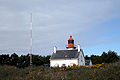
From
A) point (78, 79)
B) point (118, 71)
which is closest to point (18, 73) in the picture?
point (78, 79)

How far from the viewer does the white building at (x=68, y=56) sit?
39562 millimetres

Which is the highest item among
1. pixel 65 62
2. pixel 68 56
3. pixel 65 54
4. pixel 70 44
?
pixel 70 44

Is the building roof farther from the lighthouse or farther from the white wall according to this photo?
the lighthouse

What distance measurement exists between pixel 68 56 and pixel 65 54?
1.12 m

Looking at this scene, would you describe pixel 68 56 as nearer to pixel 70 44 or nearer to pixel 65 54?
pixel 65 54

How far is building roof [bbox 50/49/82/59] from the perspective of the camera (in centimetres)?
4003

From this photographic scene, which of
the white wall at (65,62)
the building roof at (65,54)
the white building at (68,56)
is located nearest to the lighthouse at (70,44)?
the white building at (68,56)

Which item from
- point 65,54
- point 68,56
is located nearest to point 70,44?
point 65,54

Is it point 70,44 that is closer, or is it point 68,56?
point 68,56

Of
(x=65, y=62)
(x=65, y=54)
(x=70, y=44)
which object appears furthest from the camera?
(x=70, y=44)

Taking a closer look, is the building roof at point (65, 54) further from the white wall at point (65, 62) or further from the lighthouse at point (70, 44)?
the lighthouse at point (70, 44)

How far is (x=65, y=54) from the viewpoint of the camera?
41.2m

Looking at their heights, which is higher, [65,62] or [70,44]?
[70,44]

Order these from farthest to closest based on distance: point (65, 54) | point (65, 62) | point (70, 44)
Answer: 1. point (70, 44)
2. point (65, 54)
3. point (65, 62)
